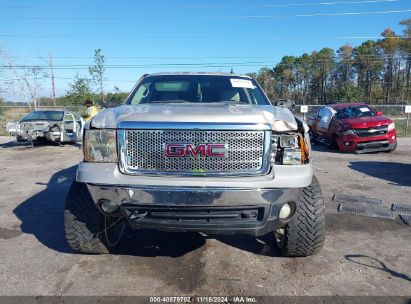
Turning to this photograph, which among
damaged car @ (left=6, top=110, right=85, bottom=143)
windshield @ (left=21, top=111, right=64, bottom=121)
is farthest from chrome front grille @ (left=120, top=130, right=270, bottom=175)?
windshield @ (left=21, top=111, right=64, bottom=121)

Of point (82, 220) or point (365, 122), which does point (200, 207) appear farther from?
point (365, 122)

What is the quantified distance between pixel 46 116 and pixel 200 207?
12320mm

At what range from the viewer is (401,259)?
12.4 ft

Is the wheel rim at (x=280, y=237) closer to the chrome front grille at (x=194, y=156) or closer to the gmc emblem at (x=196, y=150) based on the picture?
the chrome front grille at (x=194, y=156)

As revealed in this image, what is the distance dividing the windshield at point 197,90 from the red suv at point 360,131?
7.26 metres

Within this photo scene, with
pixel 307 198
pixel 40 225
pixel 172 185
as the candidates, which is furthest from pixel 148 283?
pixel 40 225

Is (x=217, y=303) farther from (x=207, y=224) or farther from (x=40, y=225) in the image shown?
(x=40, y=225)

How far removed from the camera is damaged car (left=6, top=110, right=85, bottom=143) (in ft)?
42.9

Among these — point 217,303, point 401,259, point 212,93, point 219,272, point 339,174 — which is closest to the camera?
point 217,303

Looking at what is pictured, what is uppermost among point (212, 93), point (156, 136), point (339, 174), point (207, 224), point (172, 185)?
point (212, 93)

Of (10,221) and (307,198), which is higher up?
(307,198)

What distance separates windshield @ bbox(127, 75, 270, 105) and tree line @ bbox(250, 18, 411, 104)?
Answer: 54.7 meters

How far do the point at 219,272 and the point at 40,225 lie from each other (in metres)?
2.64

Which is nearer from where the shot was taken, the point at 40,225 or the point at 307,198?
the point at 307,198
